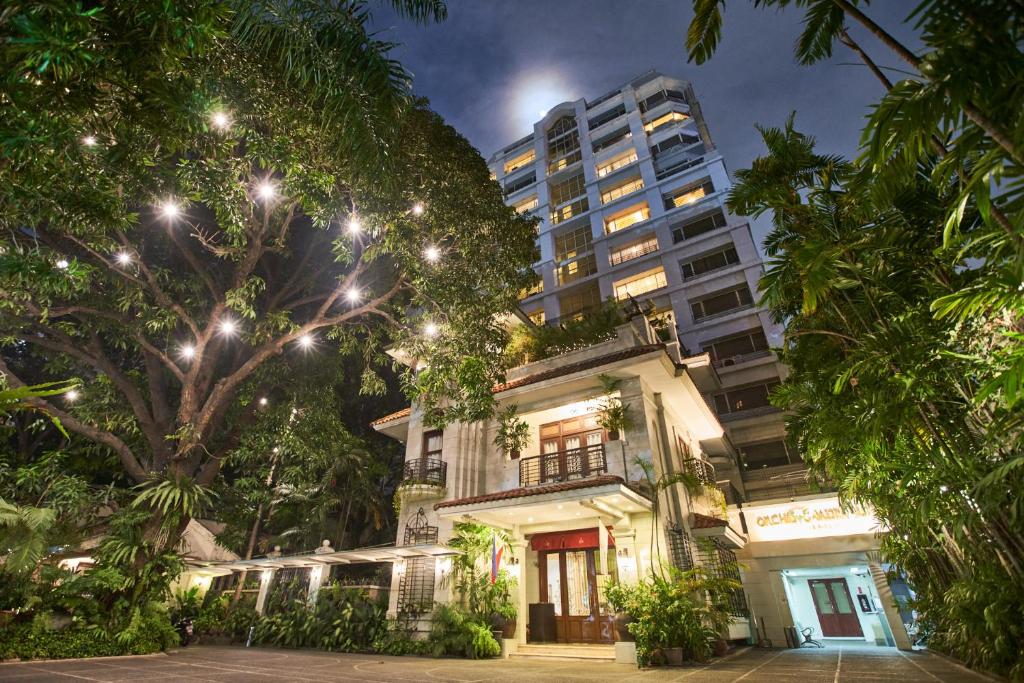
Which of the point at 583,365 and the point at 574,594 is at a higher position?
the point at 583,365

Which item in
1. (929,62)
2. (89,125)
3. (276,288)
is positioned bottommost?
(929,62)

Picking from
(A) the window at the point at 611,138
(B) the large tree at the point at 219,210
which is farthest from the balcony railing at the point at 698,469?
(A) the window at the point at 611,138

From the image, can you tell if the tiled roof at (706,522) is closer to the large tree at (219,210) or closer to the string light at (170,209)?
the large tree at (219,210)

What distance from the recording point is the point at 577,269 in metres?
28.5

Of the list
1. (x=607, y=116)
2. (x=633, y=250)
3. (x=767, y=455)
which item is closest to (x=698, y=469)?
(x=767, y=455)

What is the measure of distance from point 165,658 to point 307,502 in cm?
1127

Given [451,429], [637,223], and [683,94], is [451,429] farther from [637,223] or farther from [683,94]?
[683,94]

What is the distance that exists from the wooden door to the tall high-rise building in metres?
4.76

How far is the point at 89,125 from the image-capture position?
16.7ft

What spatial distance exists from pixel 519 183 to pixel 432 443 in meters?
26.4

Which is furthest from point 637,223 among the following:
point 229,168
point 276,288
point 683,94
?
point 229,168

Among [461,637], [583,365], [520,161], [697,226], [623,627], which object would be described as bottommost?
[461,637]

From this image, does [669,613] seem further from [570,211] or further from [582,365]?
[570,211]

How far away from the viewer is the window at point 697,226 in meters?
24.4
